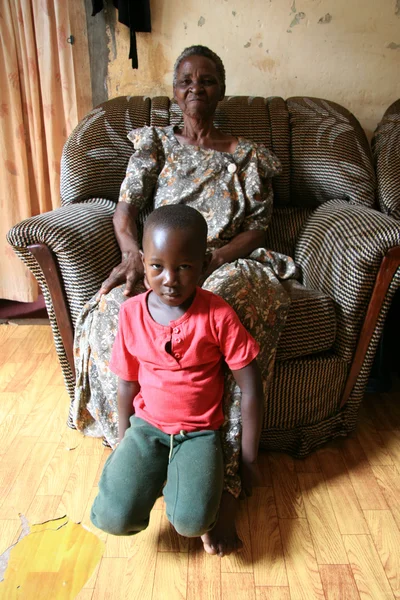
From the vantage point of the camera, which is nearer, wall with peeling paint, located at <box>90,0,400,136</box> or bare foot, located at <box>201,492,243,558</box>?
bare foot, located at <box>201,492,243,558</box>

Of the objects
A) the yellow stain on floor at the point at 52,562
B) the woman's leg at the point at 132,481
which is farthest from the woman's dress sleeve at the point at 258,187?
the yellow stain on floor at the point at 52,562

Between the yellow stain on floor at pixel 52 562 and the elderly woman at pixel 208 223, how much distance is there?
0.27m

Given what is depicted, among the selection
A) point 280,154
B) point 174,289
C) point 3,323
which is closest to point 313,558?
point 174,289

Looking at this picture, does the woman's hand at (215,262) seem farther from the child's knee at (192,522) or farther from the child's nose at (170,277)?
the child's knee at (192,522)

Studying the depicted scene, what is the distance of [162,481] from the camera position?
3.71ft

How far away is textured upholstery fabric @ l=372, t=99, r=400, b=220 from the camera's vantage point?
1.69 m

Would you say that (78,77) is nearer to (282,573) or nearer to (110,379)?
(110,379)

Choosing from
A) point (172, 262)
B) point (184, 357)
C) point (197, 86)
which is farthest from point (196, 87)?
point (184, 357)

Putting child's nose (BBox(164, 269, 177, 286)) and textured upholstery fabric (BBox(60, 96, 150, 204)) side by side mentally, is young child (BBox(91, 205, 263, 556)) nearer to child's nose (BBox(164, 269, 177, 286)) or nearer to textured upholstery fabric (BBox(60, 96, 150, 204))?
child's nose (BBox(164, 269, 177, 286))

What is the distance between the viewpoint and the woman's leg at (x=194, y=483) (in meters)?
1.04

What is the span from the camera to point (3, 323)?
2.34 metres

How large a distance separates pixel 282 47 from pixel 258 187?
31.2 inches

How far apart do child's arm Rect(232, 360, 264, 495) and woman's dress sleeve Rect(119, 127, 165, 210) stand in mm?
754

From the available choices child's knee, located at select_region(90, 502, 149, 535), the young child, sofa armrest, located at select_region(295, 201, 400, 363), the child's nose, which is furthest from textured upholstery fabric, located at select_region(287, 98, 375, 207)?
child's knee, located at select_region(90, 502, 149, 535)
